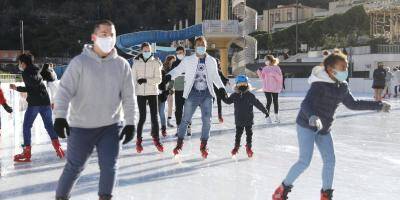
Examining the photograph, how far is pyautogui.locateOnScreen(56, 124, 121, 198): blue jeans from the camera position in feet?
11.2

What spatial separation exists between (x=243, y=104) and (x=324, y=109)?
2585 millimetres

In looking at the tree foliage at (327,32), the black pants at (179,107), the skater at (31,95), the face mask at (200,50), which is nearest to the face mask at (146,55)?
the face mask at (200,50)

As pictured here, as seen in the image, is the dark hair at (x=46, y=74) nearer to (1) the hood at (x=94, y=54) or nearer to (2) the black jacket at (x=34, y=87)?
(2) the black jacket at (x=34, y=87)

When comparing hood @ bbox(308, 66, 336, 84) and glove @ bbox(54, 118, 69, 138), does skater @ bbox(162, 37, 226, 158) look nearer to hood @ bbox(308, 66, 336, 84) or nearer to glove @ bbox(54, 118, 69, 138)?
hood @ bbox(308, 66, 336, 84)

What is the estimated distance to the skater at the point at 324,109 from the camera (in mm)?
3773

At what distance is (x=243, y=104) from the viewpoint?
6.41m

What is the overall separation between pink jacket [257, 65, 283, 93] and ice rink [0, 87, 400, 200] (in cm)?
181

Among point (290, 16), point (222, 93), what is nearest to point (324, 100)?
point (222, 93)

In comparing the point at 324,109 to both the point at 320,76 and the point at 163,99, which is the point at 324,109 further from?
the point at 163,99

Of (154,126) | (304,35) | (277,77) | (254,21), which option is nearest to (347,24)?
(304,35)

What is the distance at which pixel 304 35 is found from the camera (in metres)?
52.5

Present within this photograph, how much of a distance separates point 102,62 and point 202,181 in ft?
6.60

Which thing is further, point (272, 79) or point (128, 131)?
point (272, 79)

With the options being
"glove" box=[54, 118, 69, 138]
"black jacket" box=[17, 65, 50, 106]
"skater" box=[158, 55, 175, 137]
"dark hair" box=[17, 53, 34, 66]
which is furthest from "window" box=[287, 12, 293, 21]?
"glove" box=[54, 118, 69, 138]
